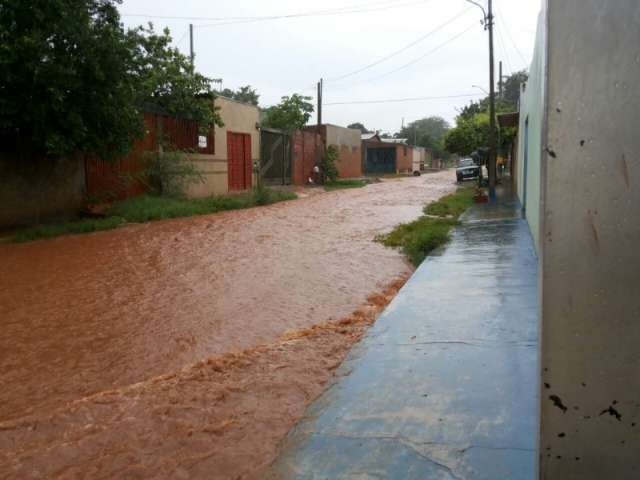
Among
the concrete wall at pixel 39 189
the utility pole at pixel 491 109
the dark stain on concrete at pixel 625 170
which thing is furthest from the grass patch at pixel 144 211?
the dark stain on concrete at pixel 625 170

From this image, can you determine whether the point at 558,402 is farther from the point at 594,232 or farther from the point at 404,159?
the point at 404,159

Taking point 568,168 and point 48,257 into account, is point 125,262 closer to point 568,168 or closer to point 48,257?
point 48,257

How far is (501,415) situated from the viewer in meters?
2.98

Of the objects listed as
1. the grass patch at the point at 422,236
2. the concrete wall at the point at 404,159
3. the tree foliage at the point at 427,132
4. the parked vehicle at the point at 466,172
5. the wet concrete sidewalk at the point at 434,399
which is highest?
the tree foliage at the point at 427,132

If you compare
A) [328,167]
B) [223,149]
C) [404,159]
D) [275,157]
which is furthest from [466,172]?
[404,159]

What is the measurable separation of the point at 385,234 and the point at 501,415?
9250 mm

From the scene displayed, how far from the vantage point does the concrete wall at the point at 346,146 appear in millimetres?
37312

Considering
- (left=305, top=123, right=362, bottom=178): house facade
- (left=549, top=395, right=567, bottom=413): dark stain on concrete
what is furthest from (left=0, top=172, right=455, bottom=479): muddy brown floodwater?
(left=305, top=123, right=362, bottom=178): house facade

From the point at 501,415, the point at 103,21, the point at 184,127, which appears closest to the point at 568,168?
the point at 501,415

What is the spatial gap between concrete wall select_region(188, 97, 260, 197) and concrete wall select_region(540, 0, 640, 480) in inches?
704

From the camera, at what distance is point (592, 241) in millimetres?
1251

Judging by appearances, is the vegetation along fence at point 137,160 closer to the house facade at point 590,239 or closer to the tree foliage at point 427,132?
the house facade at point 590,239

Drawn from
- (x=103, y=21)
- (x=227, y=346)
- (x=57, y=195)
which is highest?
(x=103, y=21)

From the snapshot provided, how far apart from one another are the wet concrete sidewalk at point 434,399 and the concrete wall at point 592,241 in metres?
1.22
